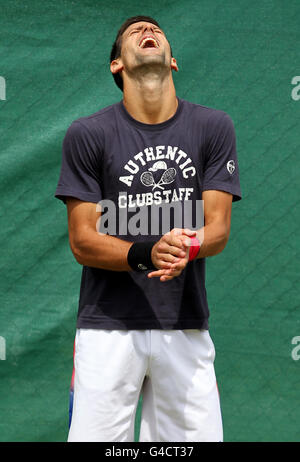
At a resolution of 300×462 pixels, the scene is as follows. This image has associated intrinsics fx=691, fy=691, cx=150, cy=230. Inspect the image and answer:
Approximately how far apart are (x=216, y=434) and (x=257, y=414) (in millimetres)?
997

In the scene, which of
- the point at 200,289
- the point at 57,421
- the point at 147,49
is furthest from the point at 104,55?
the point at 57,421

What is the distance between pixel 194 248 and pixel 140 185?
29 centimetres

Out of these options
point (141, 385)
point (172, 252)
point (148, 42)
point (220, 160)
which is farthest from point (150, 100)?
point (141, 385)

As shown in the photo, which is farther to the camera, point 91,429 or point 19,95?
point 19,95

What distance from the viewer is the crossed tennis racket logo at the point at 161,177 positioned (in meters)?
2.21

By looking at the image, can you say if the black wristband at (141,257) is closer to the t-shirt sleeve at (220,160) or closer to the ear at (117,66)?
the t-shirt sleeve at (220,160)

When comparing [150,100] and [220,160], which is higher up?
[150,100]

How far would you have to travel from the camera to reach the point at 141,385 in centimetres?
224

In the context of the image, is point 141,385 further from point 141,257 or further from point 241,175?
point 241,175

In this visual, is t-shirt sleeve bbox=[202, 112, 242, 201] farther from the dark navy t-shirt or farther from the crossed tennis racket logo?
the crossed tennis racket logo

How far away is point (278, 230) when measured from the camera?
10.3ft

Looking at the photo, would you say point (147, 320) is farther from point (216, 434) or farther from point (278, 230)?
point (278, 230)

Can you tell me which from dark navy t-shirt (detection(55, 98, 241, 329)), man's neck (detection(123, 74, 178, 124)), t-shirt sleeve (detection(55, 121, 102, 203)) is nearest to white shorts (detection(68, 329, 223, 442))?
dark navy t-shirt (detection(55, 98, 241, 329))

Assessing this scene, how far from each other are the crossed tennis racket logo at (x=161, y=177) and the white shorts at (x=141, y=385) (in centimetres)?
47
